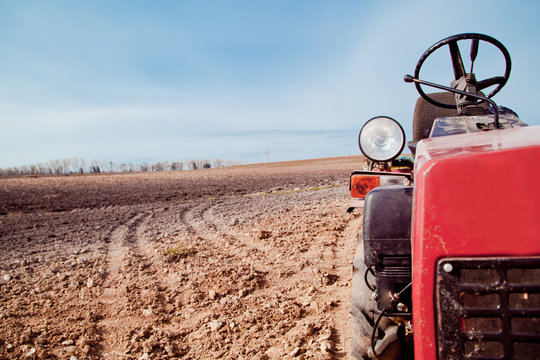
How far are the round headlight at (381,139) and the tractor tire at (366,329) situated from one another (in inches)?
28.7

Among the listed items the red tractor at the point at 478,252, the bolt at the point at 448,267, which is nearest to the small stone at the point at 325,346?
the red tractor at the point at 478,252

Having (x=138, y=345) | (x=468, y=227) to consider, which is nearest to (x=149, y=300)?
(x=138, y=345)

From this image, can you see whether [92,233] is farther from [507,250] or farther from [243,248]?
[507,250]

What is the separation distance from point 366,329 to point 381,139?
114cm

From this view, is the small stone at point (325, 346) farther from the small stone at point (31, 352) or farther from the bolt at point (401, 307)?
the small stone at point (31, 352)

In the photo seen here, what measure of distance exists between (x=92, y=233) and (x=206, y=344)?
4648 mm

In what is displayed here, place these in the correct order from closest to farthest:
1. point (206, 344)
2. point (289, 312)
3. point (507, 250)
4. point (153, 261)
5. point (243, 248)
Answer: point (507, 250) → point (206, 344) → point (289, 312) → point (153, 261) → point (243, 248)

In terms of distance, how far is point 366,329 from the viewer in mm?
1815

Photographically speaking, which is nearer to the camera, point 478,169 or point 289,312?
point 478,169

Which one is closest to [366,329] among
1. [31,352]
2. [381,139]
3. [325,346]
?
[325,346]

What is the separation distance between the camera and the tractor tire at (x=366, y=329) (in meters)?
1.66

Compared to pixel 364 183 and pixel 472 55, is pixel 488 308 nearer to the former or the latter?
pixel 364 183

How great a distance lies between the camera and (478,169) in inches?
41.1

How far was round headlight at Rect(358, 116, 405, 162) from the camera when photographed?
2129 millimetres
